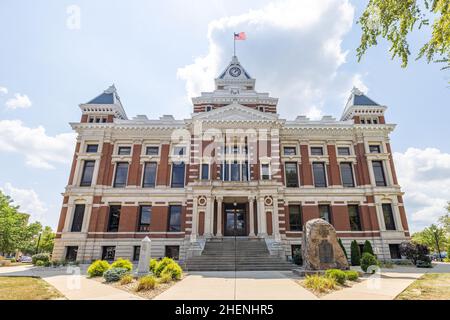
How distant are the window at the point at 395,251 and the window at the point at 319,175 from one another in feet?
26.7

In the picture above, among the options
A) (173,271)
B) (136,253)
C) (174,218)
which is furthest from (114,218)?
(173,271)

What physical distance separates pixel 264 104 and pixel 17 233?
120 feet

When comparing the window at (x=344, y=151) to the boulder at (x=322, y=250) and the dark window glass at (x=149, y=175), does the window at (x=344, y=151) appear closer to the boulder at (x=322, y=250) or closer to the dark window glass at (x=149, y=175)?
the boulder at (x=322, y=250)

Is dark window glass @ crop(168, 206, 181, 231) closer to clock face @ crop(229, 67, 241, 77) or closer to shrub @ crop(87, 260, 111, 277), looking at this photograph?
shrub @ crop(87, 260, 111, 277)

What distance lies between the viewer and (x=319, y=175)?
25.8 metres

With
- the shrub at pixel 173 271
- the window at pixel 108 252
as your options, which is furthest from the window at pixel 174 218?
the shrub at pixel 173 271

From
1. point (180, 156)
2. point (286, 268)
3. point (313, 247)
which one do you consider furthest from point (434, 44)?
point (180, 156)

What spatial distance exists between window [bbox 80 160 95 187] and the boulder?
21736 mm

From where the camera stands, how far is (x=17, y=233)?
3203 cm

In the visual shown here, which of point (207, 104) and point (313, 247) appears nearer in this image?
point (313, 247)

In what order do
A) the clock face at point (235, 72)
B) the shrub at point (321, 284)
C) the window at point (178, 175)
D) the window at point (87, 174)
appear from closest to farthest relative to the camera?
the shrub at point (321, 284)
the window at point (87, 174)
the window at point (178, 175)
the clock face at point (235, 72)

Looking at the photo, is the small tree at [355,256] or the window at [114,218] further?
the window at [114,218]

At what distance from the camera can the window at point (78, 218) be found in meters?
23.2
